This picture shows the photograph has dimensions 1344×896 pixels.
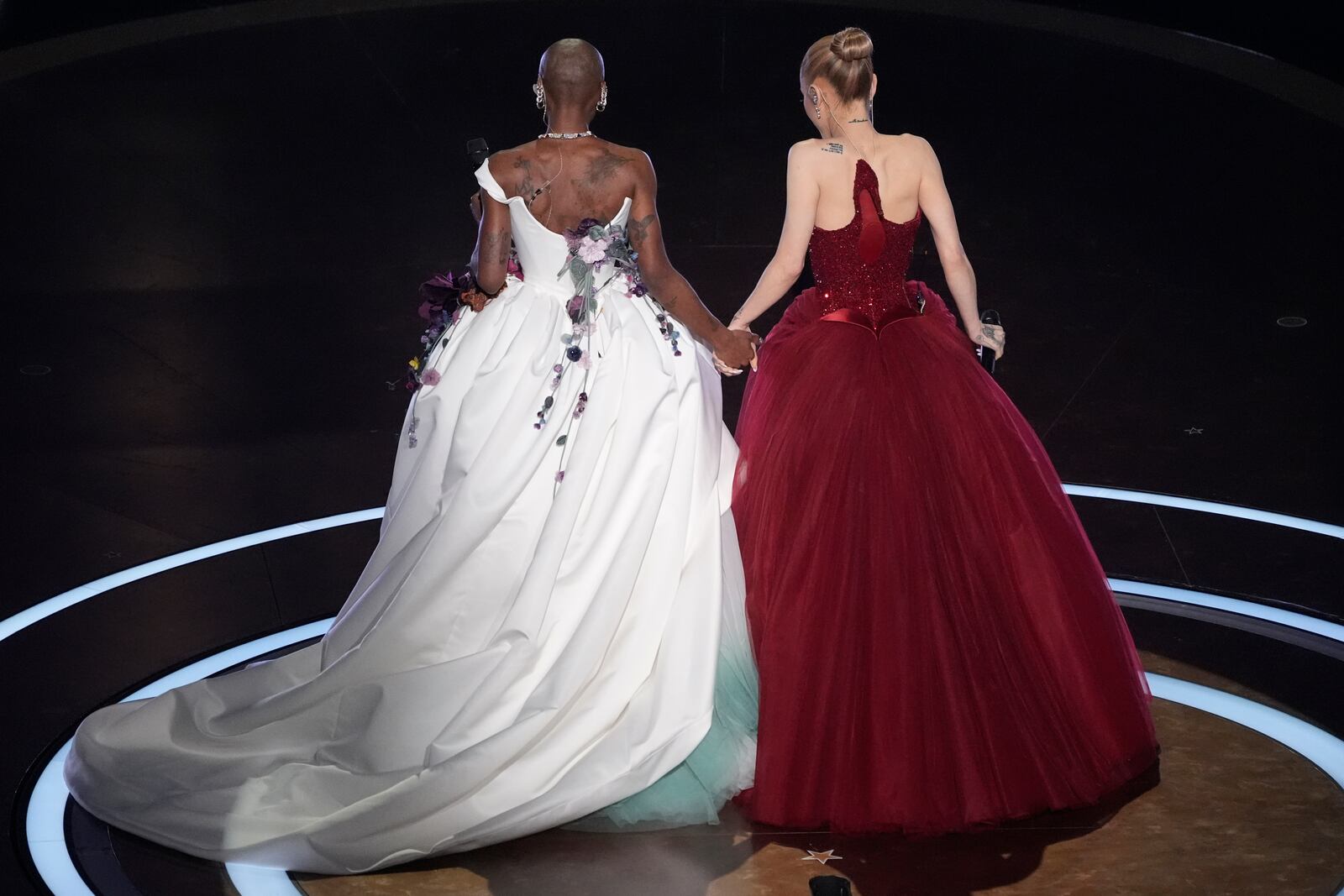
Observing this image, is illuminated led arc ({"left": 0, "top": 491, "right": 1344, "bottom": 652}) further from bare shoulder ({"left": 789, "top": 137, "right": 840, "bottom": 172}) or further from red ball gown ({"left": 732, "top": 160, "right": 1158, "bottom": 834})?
bare shoulder ({"left": 789, "top": 137, "right": 840, "bottom": 172})

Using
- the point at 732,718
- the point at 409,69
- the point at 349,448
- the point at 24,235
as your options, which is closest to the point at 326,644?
the point at 732,718

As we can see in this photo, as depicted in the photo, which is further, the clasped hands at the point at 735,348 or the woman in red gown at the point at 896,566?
the clasped hands at the point at 735,348

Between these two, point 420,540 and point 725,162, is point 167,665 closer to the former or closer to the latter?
point 420,540

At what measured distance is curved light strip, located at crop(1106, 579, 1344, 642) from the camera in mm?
5289

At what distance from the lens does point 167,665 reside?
201 inches

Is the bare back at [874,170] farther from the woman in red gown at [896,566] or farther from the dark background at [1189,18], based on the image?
the dark background at [1189,18]

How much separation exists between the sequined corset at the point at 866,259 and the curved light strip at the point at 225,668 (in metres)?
1.41

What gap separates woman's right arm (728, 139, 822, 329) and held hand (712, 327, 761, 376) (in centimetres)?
4

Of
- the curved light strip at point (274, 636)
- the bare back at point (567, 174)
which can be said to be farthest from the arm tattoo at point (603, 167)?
the curved light strip at point (274, 636)

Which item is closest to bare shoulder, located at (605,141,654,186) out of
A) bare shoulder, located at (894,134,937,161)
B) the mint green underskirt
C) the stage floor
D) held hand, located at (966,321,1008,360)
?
bare shoulder, located at (894,134,937,161)

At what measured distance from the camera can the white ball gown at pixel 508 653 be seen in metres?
3.98

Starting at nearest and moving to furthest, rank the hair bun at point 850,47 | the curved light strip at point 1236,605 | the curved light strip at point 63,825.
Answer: the curved light strip at point 63,825 → the hair bun at point 850,47 → the curved light strip at point 1236,605

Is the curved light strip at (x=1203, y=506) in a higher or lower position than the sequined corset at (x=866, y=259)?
lower

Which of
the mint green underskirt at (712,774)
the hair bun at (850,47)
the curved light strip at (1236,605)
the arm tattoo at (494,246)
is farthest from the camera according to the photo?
the curved light strip at (1236,605)
